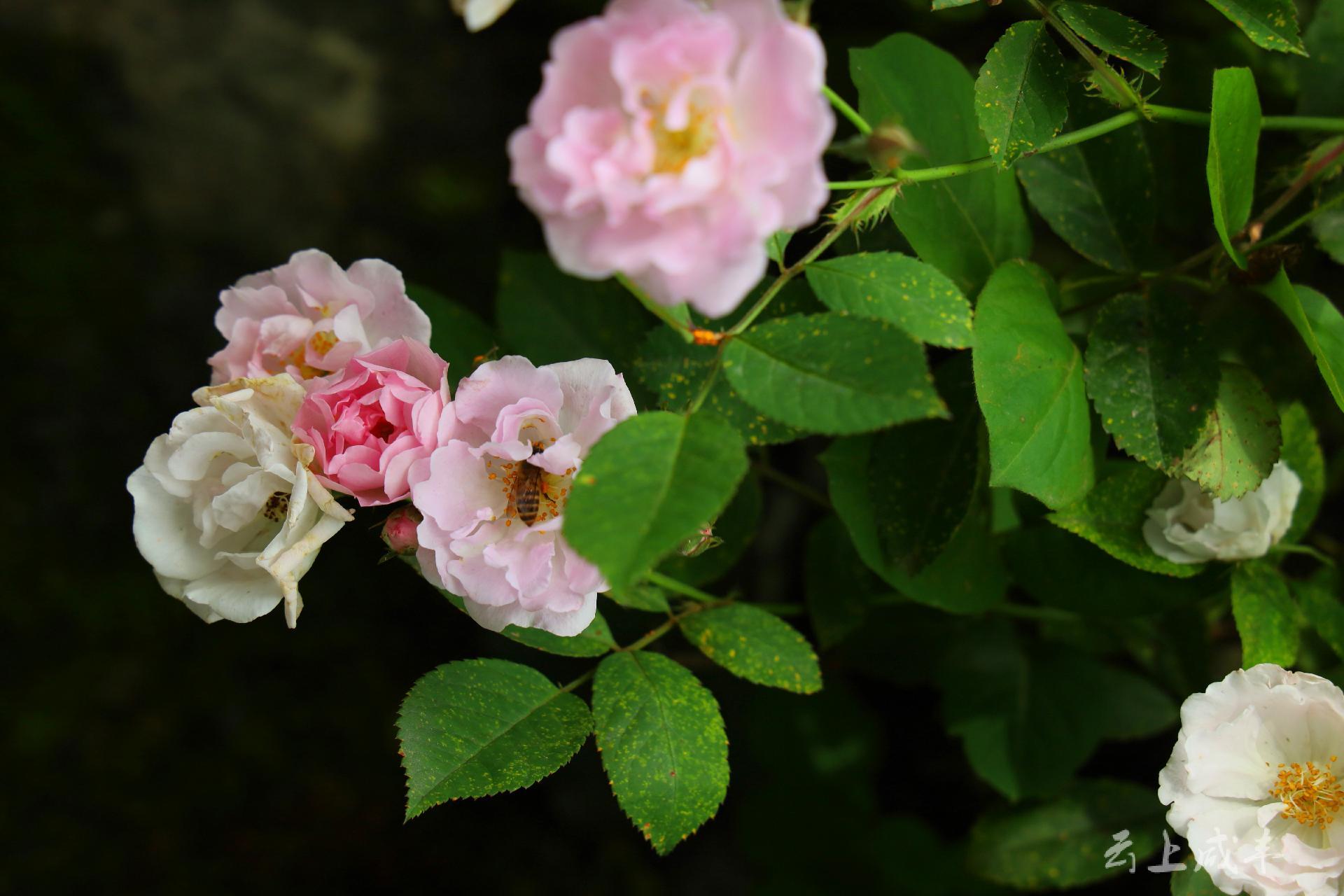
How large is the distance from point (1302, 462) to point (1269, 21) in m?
0.40

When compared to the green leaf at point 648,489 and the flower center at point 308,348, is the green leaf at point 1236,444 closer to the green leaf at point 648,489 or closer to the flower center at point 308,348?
the green leaf at point 648,489

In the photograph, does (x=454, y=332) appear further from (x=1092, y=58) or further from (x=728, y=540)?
(x=1092, y=58)

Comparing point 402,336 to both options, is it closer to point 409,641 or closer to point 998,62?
point 998,62

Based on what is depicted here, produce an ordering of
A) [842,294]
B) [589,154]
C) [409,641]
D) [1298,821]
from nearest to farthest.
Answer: [589,154] < [842,294] < [1298,821] < [409,641]

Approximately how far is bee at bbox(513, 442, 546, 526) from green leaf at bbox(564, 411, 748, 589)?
0.49 ft

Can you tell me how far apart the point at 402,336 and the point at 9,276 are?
1.42 meters

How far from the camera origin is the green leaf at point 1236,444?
2.45 ft

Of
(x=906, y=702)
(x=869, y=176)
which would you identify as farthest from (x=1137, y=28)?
(x=906, y=702)

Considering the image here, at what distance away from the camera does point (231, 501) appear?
665mm

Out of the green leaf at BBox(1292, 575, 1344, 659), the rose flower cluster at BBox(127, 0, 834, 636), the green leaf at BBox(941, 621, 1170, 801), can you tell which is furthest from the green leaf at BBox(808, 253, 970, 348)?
the green leaf at BBox(941, 621, 1170, 801)

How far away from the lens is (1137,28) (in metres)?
0.70

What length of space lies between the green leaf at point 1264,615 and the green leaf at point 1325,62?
17.8 inches

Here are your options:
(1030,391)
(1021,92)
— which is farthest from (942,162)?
(1030,391)

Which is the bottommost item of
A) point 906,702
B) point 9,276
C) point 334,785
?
point 334,785
